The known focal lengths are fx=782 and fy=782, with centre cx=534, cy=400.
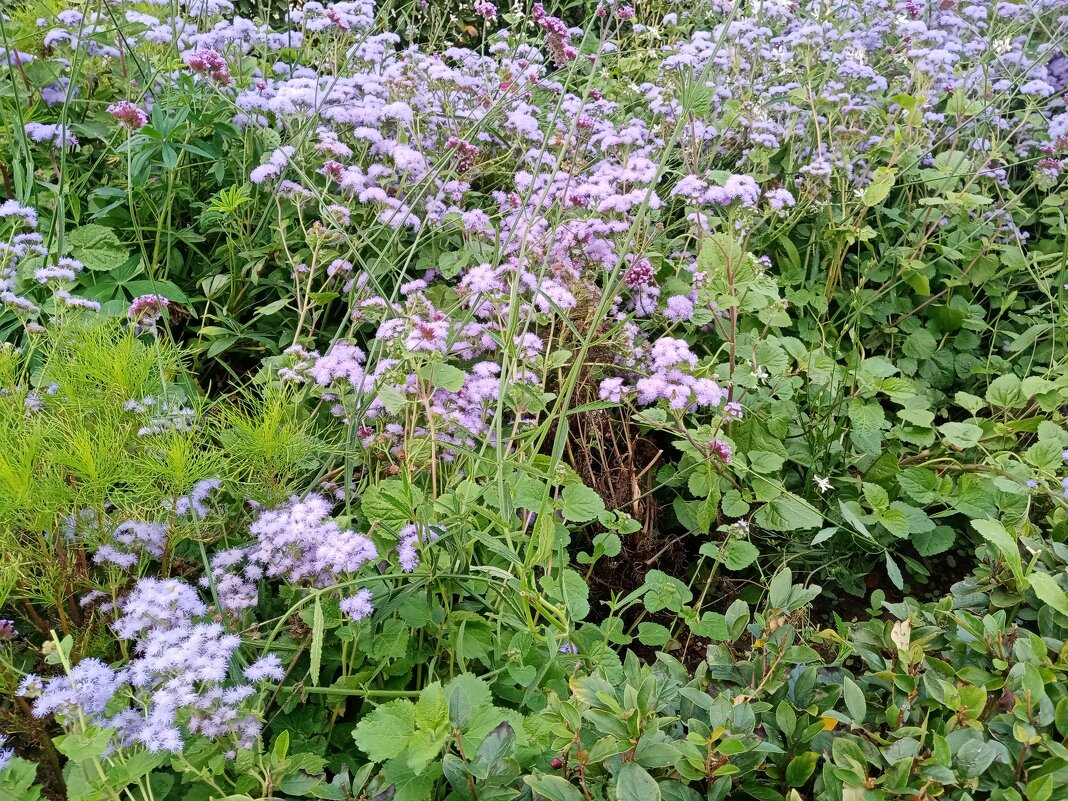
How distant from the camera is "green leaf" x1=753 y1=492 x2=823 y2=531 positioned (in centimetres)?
176

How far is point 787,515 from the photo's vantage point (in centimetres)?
179

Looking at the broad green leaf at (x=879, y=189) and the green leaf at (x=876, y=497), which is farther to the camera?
the broad green leaf at (x=879, y=189)

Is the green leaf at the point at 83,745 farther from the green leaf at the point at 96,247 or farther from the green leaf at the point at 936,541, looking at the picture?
the green leaf at the point at 936,541

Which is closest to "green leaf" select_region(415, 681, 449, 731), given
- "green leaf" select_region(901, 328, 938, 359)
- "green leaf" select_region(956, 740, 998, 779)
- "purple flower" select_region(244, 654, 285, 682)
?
"purple flower" select_region(244, 654, 285, 682)

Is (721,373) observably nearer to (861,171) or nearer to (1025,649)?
(1025,649)

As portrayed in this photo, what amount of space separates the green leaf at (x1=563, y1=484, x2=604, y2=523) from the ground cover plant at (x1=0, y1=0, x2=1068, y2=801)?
0.04ft

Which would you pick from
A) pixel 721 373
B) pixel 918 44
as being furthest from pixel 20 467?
pixel 918 44

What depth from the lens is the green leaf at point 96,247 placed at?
2053 millimetres

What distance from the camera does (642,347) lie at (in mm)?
1987

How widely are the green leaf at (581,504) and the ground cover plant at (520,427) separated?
13 mm

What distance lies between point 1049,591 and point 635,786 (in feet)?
2.67

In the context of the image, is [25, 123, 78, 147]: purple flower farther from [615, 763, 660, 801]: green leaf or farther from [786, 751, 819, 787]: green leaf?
[786, 751, 819, 787]: green leaf

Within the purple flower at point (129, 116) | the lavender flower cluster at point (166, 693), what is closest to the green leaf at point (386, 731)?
the lavender flower cluster at point (166, 693)

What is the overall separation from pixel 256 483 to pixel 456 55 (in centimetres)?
198
